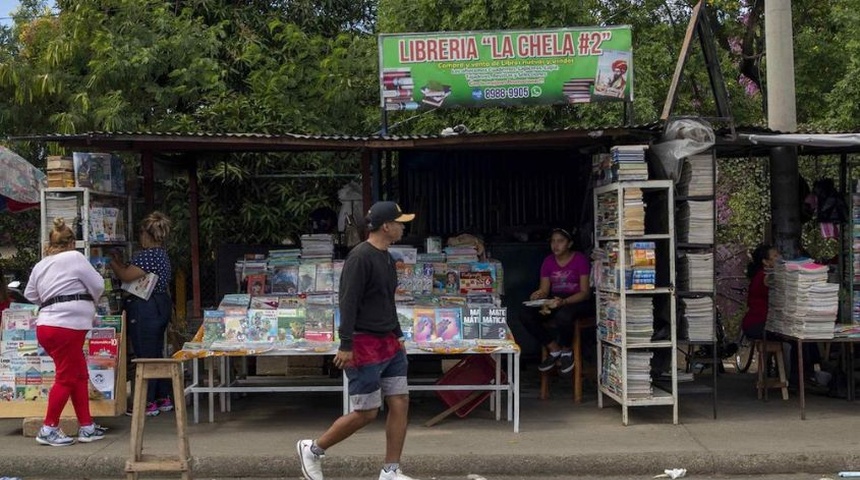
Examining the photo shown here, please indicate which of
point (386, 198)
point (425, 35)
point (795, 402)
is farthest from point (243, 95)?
point (795, 402)

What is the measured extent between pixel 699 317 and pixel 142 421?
15.0 ft

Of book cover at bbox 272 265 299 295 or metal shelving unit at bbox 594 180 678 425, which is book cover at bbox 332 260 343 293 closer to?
book cover at bbox 272 265 299 295

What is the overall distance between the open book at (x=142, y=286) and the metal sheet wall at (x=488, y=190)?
11.9ft

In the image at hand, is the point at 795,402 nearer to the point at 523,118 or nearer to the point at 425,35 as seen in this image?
the point at 425,35

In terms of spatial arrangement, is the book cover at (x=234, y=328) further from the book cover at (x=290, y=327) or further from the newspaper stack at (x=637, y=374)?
the newspaper stack at (x=637, y=374)

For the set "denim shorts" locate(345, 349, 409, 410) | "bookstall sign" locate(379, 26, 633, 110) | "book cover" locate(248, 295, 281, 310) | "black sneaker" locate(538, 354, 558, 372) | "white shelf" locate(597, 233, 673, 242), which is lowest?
"black sneaker" locate(538, 354, 558, 372)

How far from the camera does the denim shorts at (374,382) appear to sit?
6.18 metres

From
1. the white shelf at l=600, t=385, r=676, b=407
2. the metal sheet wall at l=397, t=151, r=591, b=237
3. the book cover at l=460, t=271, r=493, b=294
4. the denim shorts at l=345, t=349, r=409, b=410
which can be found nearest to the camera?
the denim shorts at l=345, t=349, r=409, b=410

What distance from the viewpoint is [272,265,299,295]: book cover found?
8.97m

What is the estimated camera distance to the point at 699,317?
8.20 metres

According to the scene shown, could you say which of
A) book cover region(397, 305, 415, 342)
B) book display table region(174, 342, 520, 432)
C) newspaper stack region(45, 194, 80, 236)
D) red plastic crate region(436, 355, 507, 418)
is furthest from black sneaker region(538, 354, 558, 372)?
newspaper stack region(45, 194, 80, 236)

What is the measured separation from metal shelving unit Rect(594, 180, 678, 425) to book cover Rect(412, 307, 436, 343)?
153 cm

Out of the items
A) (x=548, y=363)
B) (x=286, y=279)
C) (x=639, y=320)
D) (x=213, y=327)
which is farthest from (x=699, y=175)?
(x=213, y=327)

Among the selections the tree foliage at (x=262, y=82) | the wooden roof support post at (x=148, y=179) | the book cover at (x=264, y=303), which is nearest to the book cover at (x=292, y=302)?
the book cover at (x=264, y=303)
